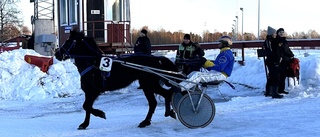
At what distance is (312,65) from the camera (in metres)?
13.7

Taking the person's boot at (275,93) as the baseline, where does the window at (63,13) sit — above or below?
above

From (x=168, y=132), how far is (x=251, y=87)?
22.4 feet

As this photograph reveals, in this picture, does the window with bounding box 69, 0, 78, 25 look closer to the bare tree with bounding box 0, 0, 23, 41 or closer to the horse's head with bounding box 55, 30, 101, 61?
the horse's head with bounding box 55, 30, 101, 61

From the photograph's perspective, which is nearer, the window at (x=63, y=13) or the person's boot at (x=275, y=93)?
the person's boot at (x=275, y=93)

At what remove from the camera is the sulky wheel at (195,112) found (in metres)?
7.86

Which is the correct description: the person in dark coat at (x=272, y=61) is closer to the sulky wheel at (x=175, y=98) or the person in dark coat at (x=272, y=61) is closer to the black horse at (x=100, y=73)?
the sulky wheel at (x=175, y=98)

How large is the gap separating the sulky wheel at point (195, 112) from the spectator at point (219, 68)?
0.27 metres

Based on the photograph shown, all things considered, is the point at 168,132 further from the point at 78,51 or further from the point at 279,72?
the point at 279,72

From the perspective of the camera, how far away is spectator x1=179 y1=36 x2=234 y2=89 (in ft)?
26.1

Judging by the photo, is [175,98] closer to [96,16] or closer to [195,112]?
[195,112]

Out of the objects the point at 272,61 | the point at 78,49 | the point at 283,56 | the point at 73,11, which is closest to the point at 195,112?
the point at 78,49

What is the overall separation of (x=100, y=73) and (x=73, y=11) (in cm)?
1302

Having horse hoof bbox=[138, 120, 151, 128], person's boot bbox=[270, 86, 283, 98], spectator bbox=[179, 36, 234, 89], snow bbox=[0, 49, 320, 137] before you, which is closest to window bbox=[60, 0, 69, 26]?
snow bbox=[0, 49, 320, 137]

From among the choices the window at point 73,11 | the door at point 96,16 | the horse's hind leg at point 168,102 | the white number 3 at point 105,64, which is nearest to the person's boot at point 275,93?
the horse's hind leg at point 168,102
